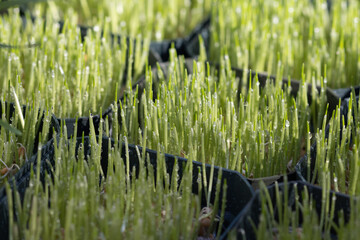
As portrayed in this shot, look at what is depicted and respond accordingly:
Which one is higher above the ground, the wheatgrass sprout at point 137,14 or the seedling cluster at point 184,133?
the wheatgrass sprout at point 137,14

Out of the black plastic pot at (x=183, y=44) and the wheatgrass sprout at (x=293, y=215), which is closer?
the wheatgrass sprout at (x=293, y=215)

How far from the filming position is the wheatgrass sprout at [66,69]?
171 centimetres

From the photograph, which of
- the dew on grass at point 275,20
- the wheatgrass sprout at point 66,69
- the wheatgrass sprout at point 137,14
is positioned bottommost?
the wheatgrass sprout at point 66,69

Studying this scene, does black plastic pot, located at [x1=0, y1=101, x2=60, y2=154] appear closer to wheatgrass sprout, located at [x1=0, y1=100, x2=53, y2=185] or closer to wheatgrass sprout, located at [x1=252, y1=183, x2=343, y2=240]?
wheatgrass sprout, located at [x1=0, y1=100, x2=53, y2=185]

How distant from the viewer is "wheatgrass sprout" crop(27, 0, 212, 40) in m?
2.46

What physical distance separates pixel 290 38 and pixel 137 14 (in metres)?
0.73

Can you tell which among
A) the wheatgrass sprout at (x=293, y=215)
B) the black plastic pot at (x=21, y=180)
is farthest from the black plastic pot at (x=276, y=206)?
the black plastic pot at (x=21, y=180)

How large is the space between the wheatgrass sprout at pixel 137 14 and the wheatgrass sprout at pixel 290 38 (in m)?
0.25

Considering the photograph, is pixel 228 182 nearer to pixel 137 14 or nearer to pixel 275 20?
pixel 275 20

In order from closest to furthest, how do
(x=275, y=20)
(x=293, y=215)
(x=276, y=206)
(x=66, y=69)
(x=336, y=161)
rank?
(x=293, y=215)
(x=276, y=206)
(x=336, y=161)
(x=66, y=69)
(x=275, y=20)

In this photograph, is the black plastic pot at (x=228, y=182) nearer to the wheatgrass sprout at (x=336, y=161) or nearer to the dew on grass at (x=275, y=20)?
the wheatgrass sprout at (x=336, y=161)

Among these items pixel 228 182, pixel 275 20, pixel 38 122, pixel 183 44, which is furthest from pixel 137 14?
pixel 228 182

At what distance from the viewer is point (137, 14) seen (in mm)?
2469

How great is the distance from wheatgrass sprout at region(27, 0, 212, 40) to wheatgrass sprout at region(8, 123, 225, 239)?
1.13m
